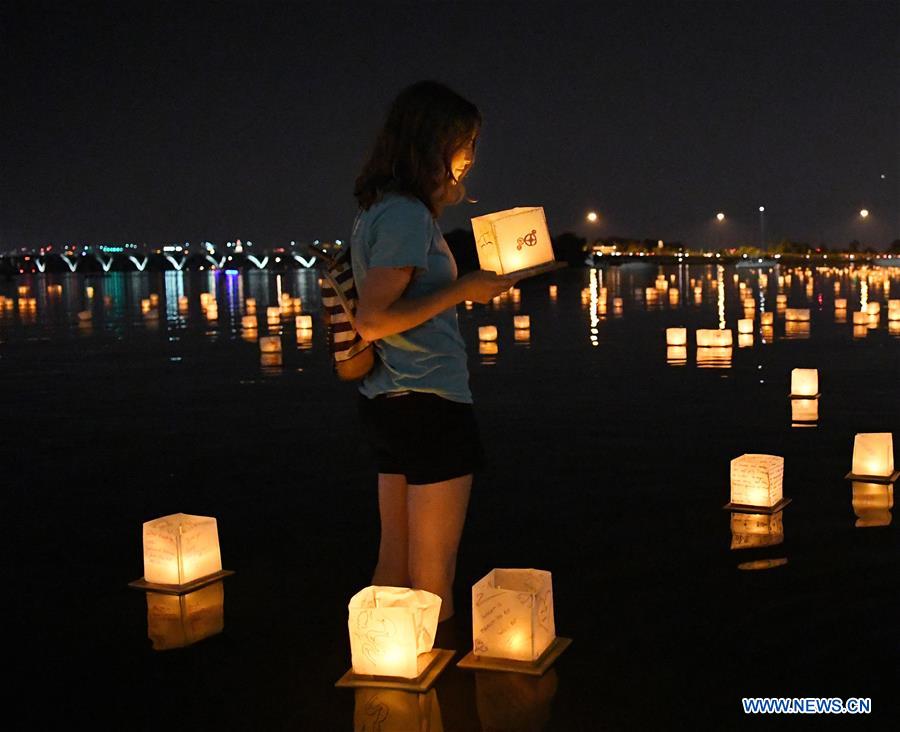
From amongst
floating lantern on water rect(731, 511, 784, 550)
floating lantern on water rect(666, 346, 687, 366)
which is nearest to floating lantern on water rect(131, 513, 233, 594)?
floating lantern on water rect(731, 511, 784, 550)

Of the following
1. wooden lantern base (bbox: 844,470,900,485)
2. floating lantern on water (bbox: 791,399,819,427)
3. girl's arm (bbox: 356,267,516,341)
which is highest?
girl's arm (bbox: 356,267,516,341)

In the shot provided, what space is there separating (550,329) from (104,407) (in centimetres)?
1120

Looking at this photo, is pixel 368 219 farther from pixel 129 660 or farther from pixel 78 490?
pixel 78 490

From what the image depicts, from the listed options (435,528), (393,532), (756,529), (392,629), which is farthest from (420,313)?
(756,529)

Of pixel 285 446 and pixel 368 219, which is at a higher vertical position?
pixel 368 219

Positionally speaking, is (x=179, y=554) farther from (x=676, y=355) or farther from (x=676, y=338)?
(x=676, y=338)

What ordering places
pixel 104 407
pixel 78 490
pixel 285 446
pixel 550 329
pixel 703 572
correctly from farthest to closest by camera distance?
1. pixel 550 329
2. pixel 104 407
3. pixel 285 446
4. pixel 78 490
5. pixel 703 572

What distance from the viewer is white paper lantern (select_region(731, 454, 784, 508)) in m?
6.54

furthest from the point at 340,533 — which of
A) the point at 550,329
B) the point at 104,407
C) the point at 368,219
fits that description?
the point at 550,329

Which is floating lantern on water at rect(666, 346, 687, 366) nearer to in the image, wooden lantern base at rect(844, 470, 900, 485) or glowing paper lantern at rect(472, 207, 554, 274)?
wooden lantern base at rect(844, 470, 900, 485)

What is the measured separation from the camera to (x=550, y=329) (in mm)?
21531

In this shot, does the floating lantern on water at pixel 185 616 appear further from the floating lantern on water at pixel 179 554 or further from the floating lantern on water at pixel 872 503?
the floating lantern on water at pixel 872 503

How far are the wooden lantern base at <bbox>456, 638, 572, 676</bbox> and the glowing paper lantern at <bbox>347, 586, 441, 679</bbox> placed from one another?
0.20 metres

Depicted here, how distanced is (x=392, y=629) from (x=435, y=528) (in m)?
0.40
